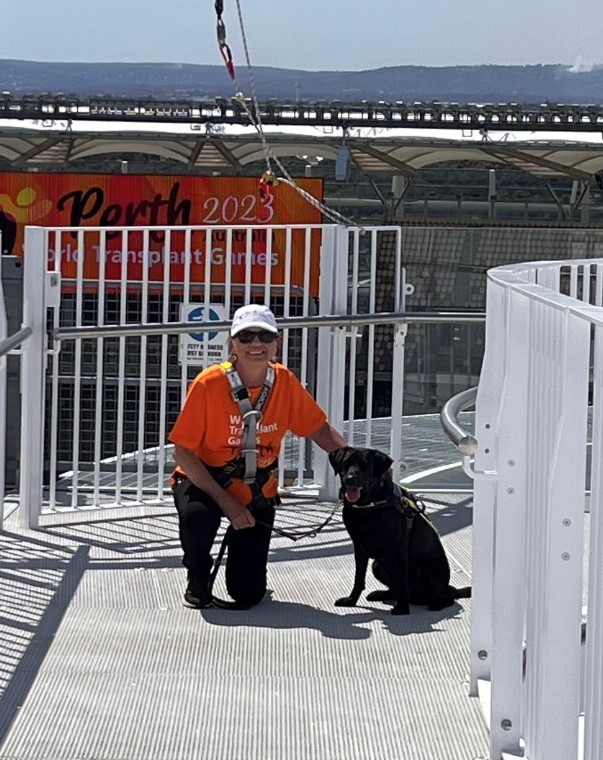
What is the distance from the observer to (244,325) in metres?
5.65

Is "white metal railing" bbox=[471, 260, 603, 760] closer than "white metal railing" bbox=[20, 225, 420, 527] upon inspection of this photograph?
Yes

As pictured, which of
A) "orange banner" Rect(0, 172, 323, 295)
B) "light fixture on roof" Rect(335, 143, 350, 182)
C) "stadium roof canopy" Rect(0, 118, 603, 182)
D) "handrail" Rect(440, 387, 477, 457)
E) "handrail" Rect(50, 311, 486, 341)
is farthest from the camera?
"stadium roof canopy" Rect(0, 118, 603, 182)

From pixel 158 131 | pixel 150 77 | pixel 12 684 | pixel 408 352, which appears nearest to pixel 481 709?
pixel 12 684

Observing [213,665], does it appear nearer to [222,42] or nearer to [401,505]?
[401,505]

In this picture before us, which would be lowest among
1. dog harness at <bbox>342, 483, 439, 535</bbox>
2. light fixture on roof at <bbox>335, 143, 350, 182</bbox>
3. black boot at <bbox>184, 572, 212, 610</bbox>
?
black boot at <bbox>184, 572, 212, 610</bbox>

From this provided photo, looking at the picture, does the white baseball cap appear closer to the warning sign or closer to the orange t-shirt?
the orange t-shirt

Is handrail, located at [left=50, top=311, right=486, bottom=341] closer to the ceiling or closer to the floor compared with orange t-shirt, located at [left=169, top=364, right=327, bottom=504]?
closer to the ceiling

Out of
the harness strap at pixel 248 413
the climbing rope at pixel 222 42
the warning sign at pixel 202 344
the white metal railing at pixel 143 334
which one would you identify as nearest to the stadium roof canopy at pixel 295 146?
the climbing rope at pixel 222 42

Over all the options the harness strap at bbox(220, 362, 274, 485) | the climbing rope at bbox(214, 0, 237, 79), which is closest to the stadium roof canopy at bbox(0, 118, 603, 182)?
the climbing rope at bbox(214, 0, 237, 79)

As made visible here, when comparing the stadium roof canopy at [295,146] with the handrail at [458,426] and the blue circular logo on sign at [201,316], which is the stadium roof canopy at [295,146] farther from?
the handrail at [458,426]

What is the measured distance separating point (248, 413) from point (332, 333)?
2039 mm

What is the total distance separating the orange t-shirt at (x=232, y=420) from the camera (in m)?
5.69

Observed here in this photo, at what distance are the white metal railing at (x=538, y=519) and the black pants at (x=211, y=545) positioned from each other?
1.47 meters

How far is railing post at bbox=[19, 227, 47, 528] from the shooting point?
6.84 m
